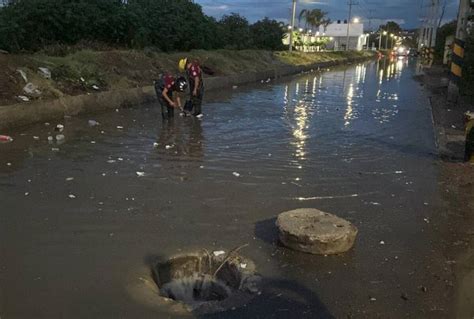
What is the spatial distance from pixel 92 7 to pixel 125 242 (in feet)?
55.1

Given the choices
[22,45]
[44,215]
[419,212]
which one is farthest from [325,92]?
[44,215]

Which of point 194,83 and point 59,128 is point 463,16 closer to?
point 194,83

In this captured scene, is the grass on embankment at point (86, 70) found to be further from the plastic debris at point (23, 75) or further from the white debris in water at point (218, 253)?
the white debris in water at point (218, 253)

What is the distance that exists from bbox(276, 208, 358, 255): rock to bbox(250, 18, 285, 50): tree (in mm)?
40501

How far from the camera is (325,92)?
75.9 ft

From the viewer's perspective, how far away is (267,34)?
46125 millimetres

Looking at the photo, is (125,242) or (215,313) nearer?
(215,313)

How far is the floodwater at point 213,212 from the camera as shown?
418 centimetres

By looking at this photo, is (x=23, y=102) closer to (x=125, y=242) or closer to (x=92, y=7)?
(x=125, y=242)

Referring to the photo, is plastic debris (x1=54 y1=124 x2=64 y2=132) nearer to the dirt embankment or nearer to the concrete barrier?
the concrete barrier

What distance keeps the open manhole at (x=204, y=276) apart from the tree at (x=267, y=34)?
134ft

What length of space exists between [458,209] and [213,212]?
316 cm

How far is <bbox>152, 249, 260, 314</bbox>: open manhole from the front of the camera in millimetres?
4637

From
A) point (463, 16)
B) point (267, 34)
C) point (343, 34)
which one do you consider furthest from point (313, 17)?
point (463, 16)
